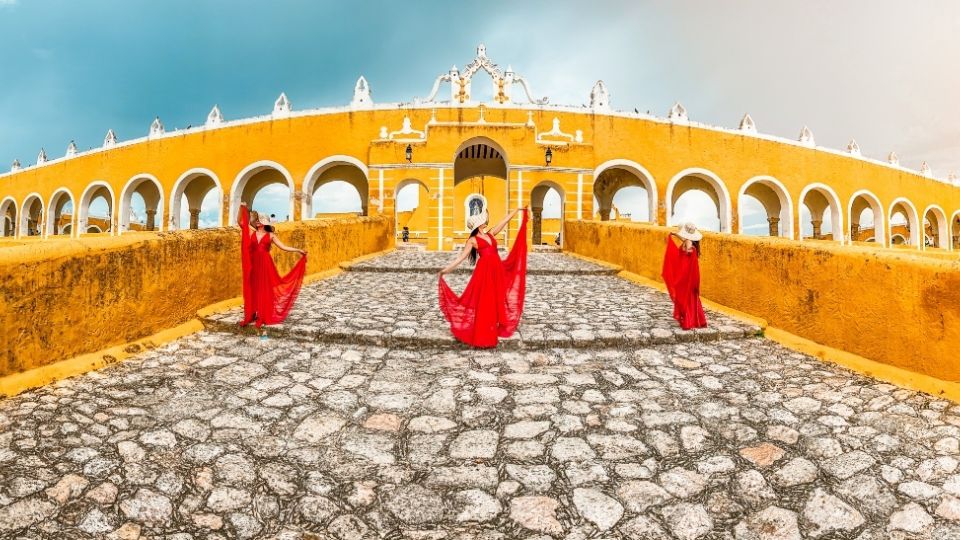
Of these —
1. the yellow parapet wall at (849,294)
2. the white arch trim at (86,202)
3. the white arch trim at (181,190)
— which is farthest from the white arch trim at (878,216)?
the white arch trim at (86,202)

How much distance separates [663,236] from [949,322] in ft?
14.9

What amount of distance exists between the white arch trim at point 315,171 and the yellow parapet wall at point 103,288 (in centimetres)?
1385

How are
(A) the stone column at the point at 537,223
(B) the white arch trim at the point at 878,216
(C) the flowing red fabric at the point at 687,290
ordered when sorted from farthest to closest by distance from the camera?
(A) the stone column at the point at 537,223 < (B) the white arch trim at the point at 878,216 < (C) the flowing red fabric at the point at 687,290

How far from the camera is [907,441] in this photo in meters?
2.60

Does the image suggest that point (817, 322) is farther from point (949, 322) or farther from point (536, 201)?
point (536, 201)

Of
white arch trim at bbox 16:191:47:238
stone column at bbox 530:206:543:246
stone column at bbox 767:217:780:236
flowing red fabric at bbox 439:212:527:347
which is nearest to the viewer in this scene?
flowing red fabric at bbox 439:212:527:347

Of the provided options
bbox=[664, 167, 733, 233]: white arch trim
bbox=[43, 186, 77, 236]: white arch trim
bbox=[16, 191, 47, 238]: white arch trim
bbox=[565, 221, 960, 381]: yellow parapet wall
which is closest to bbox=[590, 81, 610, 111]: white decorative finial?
bbox=[664, 167, 733, 233]: white arch trim

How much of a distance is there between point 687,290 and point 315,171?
17350 millimetres

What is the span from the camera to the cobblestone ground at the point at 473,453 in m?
1.98

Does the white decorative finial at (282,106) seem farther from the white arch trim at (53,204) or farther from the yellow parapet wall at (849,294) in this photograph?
the yellow parapet wall at (849,294)

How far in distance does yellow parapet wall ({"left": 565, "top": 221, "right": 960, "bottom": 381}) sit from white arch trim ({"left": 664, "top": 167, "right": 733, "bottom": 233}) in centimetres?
1394

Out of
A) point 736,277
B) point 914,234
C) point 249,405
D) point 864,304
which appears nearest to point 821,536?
point 864,304

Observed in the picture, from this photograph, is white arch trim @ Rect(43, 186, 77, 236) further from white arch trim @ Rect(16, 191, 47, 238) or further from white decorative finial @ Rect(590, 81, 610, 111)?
white decorative finial @ Rect(590, 81, 610, 111)

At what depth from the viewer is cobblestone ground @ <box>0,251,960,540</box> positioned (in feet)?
6.49
